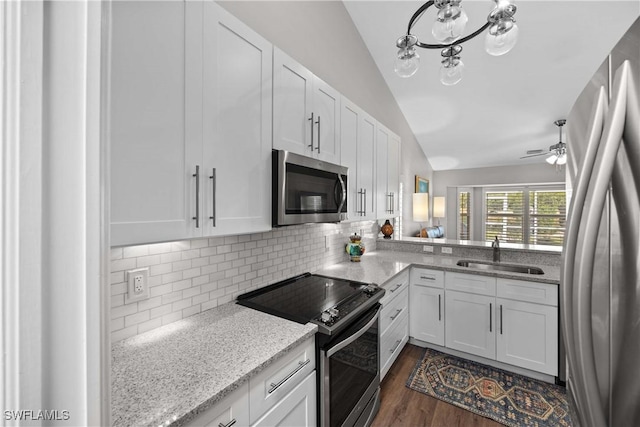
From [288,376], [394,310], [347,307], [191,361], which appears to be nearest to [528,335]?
[394,310]

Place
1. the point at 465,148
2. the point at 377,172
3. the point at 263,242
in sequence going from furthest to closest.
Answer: the point at 465,148, the point at 377,172, the point at 263,242

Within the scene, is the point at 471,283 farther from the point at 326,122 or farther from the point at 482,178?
the point at 482,178

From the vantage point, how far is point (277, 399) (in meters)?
1.12

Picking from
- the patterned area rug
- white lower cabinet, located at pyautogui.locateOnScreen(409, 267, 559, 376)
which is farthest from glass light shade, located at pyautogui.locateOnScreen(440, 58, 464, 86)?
the patterned area rug

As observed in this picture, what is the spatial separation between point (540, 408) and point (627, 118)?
8.18 feet

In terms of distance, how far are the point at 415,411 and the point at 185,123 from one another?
2.33 m

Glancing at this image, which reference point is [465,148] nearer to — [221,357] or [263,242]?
[263,242]

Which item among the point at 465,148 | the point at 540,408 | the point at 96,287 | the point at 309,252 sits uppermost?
the point at 465,148

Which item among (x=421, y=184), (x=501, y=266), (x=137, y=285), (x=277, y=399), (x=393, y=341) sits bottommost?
(x=393, y=341)

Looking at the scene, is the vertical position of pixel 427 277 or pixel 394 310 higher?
pixel 427 277

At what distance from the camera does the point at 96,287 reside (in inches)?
15.1

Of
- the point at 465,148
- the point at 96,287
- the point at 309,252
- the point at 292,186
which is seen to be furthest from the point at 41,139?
the point at 465,148

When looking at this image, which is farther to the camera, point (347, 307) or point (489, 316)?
point (489, 316)

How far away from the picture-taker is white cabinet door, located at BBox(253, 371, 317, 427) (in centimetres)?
109
